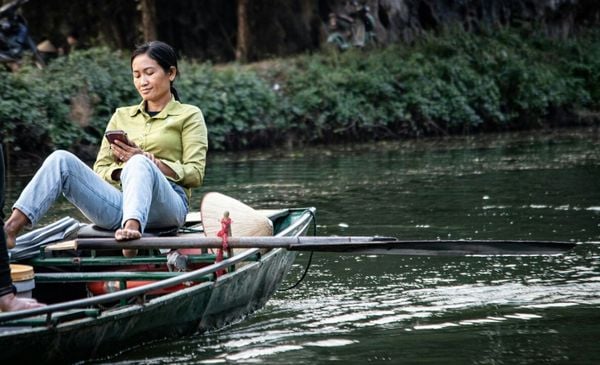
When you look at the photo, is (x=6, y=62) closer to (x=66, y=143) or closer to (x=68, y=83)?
(x=68, y=83)

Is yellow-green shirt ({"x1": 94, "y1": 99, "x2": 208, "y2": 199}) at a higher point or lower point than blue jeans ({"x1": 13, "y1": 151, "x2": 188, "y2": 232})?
higher

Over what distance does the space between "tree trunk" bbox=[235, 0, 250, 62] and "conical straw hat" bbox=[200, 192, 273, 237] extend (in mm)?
18888

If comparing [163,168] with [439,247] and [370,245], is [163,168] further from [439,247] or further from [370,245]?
[439,247]

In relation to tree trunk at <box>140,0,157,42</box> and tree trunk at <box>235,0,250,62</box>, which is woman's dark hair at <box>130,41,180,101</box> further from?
tree trunk at <box>235,0,250,62</box>

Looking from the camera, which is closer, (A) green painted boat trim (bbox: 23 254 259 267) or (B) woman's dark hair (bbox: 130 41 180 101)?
(A) green painted boat trim (bbox: 23 254 259 267)

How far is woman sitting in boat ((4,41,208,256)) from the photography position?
6570mm

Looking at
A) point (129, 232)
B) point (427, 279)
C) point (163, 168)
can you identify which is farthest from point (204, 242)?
point (427, 279)

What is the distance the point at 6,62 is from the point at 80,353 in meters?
15.4

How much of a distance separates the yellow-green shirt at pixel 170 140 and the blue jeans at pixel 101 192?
22 cm

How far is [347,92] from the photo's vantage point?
24.2m

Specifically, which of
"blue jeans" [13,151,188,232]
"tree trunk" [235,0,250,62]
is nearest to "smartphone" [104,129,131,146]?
"blue jeans" [13,151,188,232]

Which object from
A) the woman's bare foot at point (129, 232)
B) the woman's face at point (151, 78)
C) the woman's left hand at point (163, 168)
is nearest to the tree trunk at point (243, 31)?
the woman's face at point (151, 78)

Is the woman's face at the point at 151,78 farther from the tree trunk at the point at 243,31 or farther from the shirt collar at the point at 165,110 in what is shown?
the tree trunk at the point at 243,31

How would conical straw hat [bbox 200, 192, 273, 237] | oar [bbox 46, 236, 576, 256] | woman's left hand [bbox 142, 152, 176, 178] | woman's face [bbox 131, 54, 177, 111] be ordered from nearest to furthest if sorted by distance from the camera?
oar [bbox 46, 236, 576, 256] < woman's left hand [bbox 142, 152, 176, 178] < woman's face [bbox 131, 54, 177, 111] < conical straw hat [bbox 200, 192, 273, 237]
